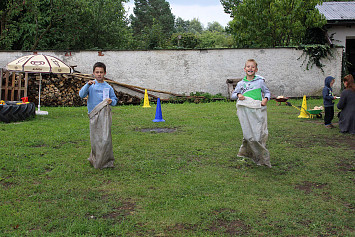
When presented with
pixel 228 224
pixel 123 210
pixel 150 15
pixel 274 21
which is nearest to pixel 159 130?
pixel 123 210

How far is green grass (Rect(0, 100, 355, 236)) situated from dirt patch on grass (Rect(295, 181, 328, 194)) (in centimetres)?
1

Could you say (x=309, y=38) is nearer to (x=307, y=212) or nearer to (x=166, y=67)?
(x=166, y=67)

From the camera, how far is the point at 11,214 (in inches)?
158

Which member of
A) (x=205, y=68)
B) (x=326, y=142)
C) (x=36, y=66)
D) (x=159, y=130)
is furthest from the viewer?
(x=205, y=68)

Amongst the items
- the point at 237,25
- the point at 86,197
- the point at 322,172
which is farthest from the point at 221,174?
the point at 237,25

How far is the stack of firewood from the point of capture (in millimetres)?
15985

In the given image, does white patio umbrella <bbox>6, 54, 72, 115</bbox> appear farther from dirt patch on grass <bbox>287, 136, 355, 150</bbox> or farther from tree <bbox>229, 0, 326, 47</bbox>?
tree <bbox>229, 0, 326, 47</bbox>

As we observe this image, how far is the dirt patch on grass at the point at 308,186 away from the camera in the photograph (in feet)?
16.0

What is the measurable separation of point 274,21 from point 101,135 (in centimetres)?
1781

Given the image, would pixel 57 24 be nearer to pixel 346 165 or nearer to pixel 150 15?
pixel 346 165

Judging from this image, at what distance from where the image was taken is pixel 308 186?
16.6 feet

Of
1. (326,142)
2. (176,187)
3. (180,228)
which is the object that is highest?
(326,142)

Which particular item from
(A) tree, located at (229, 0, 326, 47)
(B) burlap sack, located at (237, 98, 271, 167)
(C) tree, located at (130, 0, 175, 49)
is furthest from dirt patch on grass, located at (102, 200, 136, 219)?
(C) tree, located at (130, 0, 175, 49)

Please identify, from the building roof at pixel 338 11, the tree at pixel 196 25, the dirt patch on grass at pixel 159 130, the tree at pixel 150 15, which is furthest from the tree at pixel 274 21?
the tree at pixel 196 25
